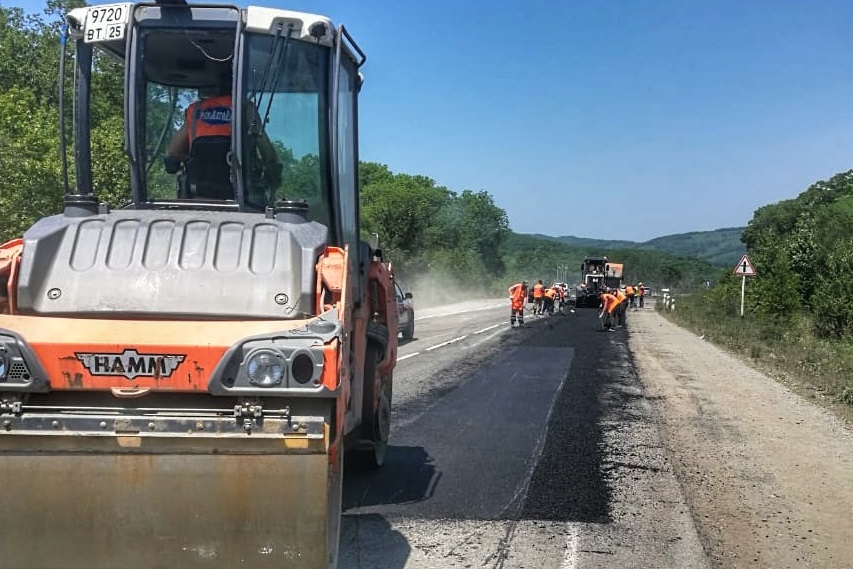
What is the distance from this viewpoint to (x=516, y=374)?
1521cm

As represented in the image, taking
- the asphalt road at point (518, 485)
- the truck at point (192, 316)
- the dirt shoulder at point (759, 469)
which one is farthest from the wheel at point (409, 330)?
the truck at point (192, 316)

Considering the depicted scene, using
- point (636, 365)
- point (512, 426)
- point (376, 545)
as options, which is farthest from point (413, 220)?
point (376, 545)

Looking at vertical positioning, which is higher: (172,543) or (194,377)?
(194,377)

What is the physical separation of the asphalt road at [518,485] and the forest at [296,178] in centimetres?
212

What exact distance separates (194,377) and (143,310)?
62cm

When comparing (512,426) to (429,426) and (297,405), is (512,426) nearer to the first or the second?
(429,426)

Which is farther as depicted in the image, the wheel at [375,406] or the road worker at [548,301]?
the road worker at [548,301]

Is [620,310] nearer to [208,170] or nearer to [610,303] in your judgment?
[610,303]

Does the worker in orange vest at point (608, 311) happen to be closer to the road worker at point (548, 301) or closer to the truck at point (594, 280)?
the road worker at point (548, 301)

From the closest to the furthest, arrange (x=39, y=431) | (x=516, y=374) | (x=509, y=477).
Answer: (x=39, y=431)
(x=509, y=477)
(x=516, y=374)

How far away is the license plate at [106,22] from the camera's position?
17.4ft

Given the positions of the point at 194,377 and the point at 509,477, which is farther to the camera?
the point at 509,477

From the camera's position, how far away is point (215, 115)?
5.45 meters

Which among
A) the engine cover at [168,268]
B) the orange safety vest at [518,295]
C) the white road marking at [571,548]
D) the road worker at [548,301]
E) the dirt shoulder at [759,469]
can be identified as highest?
the engine cover at [168,268]
